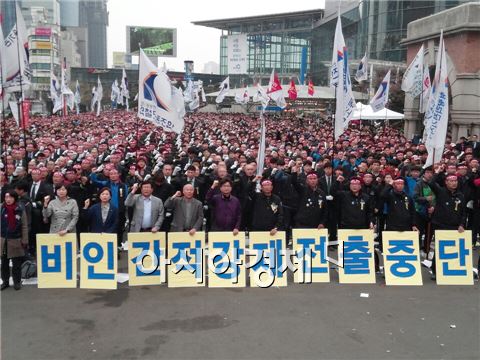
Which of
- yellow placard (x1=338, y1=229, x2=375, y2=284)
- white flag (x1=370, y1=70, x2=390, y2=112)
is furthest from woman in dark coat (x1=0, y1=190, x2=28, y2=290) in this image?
white flag (x1=370, y1=70, x2=390, y2=112)

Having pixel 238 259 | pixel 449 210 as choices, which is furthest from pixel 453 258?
pixel 238 259

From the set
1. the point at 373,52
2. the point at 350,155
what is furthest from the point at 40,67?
the point at 350,155

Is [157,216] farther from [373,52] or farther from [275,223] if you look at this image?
[373,52]

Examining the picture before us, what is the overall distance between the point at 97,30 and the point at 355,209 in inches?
7865

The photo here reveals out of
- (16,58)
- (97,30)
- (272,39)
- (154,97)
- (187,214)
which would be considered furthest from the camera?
(97,30)

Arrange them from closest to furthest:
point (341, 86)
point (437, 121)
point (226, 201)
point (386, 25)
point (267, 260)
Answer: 1. point (267, 260)
2. point (226, 201)
3. point (437, 121)
4. point (341, 86)
5. point (386, 25)

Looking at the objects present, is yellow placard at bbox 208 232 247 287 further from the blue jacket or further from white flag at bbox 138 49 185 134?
white flag at bbox 138 49 185 134

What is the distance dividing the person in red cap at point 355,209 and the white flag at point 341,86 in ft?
5.74

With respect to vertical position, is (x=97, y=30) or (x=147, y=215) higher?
(x=97, y=30)

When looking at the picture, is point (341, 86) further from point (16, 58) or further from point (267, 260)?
point (16, 58)

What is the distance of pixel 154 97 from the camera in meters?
9.71

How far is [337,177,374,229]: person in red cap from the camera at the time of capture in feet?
25.2

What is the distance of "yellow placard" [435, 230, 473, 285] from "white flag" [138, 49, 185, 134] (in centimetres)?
545

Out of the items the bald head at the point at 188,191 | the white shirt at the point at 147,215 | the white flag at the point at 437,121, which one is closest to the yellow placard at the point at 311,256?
the bald head at the point at 188,191
